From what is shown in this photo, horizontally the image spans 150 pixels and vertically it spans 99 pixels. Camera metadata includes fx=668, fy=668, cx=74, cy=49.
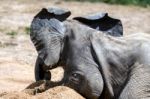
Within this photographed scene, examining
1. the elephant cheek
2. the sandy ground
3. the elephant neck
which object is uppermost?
the elephant neck

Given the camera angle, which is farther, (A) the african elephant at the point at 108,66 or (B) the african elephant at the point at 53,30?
(B) the african elephant at the point at 53,30

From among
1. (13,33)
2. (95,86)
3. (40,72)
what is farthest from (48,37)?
(13,33)

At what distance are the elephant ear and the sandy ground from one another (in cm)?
73

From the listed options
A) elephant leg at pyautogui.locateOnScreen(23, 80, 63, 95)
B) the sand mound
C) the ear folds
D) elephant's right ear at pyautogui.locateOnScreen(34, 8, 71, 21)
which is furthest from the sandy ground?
elephant's right ear at pyautogui.locateOnScreen(34, 8, 71, 21)

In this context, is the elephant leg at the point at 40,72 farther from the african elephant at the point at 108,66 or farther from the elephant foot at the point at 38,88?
the african elephant at the point at 108,66

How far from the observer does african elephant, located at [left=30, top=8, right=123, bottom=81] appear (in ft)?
18.9

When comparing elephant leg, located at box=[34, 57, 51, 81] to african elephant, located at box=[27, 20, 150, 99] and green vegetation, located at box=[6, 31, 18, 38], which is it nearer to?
african elephant, located at box=[27, 20, 150, 99]

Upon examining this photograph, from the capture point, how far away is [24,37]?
11.0m

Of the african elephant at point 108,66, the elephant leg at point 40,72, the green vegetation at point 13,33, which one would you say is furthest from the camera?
the green vegetation at point 13,33

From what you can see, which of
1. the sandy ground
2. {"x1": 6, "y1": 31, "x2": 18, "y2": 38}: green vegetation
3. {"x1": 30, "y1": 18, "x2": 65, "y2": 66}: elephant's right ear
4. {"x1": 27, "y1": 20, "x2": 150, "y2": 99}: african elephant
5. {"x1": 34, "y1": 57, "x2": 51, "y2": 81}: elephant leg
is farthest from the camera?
{"x1": 6, "y1": 31, "x2": 18, "y2": 38}: green vegetation

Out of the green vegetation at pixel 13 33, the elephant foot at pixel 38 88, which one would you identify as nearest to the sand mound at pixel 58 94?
the elephant foot at pixel 38 88

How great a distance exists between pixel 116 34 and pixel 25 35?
534cm

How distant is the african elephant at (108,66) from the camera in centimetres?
542

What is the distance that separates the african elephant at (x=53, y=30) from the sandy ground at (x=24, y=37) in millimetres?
291
